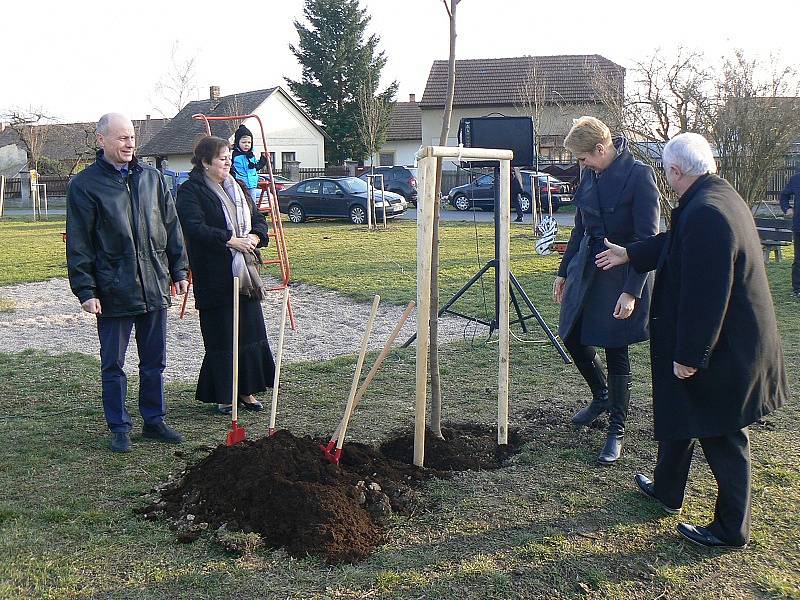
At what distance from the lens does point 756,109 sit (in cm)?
1443

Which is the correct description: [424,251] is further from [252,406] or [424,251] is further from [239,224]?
[252,406]

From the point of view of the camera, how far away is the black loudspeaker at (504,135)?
7168 mm

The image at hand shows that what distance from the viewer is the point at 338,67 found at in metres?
46.5

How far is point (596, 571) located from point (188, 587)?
1723mm

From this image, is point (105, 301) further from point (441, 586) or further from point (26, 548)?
point (441, 586)

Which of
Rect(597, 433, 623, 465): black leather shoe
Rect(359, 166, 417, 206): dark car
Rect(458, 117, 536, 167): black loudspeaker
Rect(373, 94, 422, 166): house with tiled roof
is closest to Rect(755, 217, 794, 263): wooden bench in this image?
Rect(458, 117, 536, 167): black loudspeaker

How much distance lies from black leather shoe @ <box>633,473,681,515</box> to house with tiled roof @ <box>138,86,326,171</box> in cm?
4419

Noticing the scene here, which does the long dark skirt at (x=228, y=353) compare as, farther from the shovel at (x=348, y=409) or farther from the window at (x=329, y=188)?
the window at (x=329, y=188)

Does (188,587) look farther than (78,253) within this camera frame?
No

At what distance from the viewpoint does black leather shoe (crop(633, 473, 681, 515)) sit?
160 inches

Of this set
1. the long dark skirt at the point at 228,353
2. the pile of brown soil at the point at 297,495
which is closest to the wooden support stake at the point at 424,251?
the pile of brown soil at the point at 297,495

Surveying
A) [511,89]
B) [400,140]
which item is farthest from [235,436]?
[400,140]

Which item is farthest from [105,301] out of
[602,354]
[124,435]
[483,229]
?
[483,229]

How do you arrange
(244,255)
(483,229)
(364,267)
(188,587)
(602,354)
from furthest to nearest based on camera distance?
(483,229)
(364,267)
(602,354)
(244,255)
(188,587)
